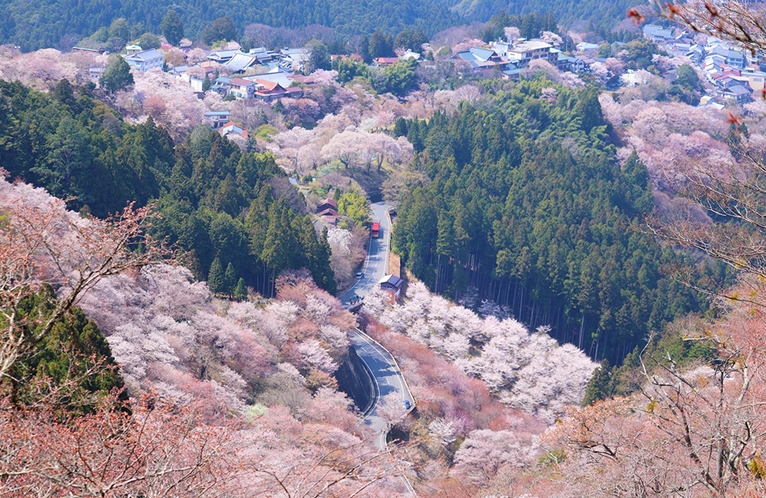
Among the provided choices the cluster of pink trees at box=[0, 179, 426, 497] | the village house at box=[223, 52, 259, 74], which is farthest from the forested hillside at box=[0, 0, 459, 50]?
the cluster of pink trees at box=[0, 179, 426, 497]

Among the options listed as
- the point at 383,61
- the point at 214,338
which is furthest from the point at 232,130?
the point at 214,338

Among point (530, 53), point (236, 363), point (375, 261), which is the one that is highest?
point (236, 363)

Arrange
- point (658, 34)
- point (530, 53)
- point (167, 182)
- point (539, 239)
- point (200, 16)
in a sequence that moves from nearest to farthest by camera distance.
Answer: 1. point (167, 182)
2. point (539, 239)
3. point (530, 53)
4. point (200, 16)
5. point (658, 34)

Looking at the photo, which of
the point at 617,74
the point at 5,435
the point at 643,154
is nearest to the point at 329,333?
the point at 5,435

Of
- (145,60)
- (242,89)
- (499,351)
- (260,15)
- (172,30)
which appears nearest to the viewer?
(499,351)

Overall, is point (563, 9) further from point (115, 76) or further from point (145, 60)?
point (115, 76)

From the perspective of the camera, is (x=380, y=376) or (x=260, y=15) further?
(x=260, y=15)

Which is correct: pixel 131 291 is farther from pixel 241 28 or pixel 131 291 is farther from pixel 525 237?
pixel 241 28
